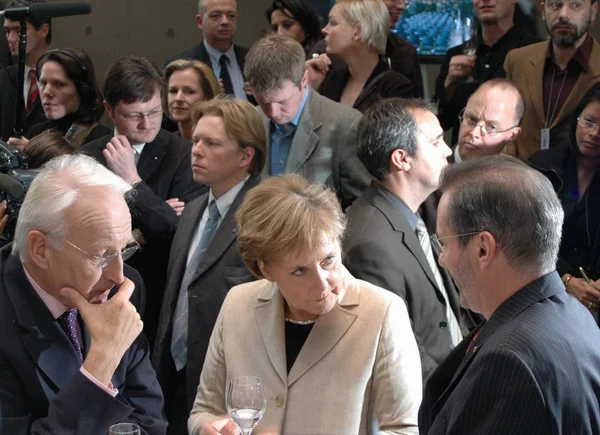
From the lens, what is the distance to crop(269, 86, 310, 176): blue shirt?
4.44 m

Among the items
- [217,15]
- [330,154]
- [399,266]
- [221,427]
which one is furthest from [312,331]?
[217,15]

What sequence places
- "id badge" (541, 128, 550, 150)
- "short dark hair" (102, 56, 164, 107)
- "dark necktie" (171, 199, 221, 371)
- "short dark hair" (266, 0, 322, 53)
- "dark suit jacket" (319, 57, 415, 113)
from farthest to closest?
"short dark hair" (266, 0, 322, 53)
"dark suit jacket" (319, 57, 415, 113)
"id badge" (541, 128, 550, 150)
"short dark hair" (102, 56, 164, 107)
"dark necktie" (171, 199, 221, 371)

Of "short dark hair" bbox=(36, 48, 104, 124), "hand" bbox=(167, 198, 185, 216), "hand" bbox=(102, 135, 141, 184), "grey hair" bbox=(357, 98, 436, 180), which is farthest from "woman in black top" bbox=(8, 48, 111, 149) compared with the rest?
"grey hair" bbox=(357, 98, 436, 180)

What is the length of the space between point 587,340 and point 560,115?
9.53ft

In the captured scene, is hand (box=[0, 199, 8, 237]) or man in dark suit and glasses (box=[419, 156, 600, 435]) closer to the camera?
man in dark suit and glasses (box=[419, 156, 600, 435])

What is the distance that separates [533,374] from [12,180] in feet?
5.77

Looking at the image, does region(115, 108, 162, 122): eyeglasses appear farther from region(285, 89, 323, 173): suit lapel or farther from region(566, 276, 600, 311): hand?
region(566, 276, 600, 311): hand

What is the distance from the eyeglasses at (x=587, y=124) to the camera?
4168 millimetres

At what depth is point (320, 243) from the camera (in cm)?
271

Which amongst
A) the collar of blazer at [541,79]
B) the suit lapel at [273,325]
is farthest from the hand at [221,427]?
the collar of blazer at [541,79]

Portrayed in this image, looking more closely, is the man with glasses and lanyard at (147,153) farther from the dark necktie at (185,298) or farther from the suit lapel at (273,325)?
the suit lapel at (273,325)

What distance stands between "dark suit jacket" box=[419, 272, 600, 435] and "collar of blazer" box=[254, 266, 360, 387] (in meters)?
0.73

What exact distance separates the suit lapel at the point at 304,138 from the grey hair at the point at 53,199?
5.85 feet

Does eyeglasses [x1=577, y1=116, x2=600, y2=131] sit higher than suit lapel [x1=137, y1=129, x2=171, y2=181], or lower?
higher
